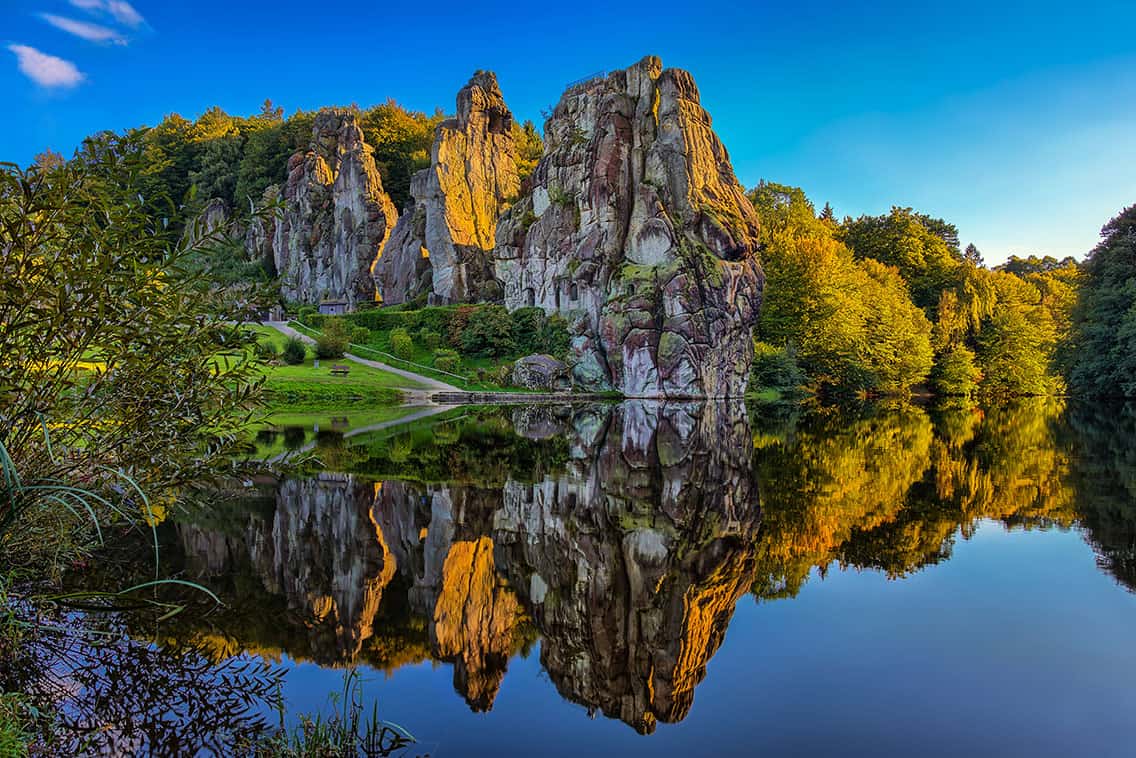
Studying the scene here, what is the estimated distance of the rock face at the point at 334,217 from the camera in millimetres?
73812

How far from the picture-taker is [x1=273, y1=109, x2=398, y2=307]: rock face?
73.8 m

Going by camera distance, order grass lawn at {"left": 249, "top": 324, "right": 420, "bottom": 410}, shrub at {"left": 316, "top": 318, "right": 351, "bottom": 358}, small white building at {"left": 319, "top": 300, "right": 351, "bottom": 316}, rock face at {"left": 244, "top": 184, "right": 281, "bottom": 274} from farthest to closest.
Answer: rock face at {"left": 244, "top": 184, "right": 281, "bottom": 274} → small white building at {"left": 319, "top": 300, "right": 351, "bottom": 316} → shrub at {"left": 316, "top": 318, "right": 351, "bottom": 358} → grass lawn at {"left": 249, "top": 324, "right": 420, "bottom": 410}

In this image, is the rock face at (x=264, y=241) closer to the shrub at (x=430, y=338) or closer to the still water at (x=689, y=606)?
the shrub at (x=430, y=338)

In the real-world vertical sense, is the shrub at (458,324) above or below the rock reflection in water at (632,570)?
above

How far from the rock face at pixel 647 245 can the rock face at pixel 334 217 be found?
2488cm

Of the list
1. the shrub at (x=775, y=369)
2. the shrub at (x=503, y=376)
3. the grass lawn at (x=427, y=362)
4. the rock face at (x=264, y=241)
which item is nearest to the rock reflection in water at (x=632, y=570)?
the grass lawn at (x=427, y=362)

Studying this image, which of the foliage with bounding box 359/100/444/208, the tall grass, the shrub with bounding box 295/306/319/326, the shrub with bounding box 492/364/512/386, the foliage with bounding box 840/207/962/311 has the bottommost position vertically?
the tall grass

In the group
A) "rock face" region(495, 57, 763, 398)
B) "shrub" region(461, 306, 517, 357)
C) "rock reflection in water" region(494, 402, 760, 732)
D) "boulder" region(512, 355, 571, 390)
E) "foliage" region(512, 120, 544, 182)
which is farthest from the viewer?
"foliage" region(512, 120, 544, 182)

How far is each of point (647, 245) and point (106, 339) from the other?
4649cm

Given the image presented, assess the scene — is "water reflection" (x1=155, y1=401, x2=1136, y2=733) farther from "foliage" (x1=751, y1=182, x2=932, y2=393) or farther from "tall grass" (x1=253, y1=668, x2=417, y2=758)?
"foliage" (x1=751, y1=182, x2=932, y2=393)

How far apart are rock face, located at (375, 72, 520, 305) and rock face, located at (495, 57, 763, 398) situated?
10.1m

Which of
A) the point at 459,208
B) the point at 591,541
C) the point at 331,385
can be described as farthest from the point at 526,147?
the point at 591,541

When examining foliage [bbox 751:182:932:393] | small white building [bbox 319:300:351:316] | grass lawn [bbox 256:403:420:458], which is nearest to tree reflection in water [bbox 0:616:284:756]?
grass lawn [bbox 256:403:420:458]

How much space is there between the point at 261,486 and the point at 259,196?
87786 mm
